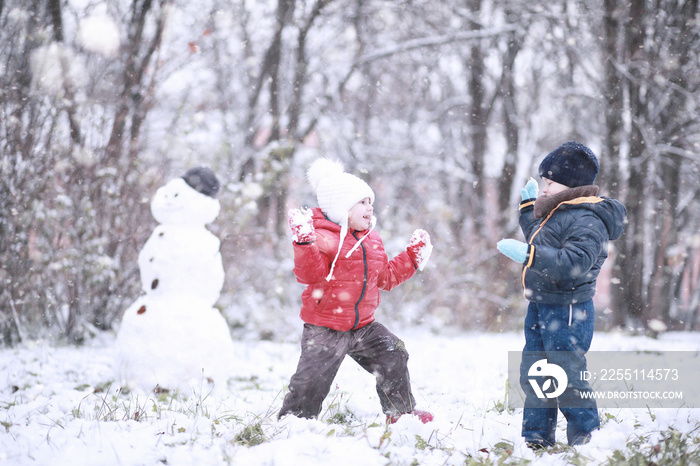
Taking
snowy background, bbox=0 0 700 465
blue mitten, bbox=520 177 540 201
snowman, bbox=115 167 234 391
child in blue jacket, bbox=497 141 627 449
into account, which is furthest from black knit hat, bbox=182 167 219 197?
child in blue jacket, bbox=497 141 627 449

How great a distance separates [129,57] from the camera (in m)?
6.49

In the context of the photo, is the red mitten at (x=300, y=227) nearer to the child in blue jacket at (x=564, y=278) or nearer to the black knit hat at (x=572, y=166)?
the child in blue jacket at (x=564, y=278)

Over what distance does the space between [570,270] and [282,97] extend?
844 cm

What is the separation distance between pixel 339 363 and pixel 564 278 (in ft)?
4.00

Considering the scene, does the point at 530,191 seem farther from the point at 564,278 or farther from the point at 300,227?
the point at 300,227

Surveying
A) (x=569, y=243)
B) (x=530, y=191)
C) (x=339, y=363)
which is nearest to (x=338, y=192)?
(x=339, y=363)

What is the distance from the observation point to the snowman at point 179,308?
3.91m

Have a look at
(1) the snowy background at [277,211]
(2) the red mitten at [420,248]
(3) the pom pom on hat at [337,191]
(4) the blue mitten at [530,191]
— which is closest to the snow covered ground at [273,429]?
(1) the snowy background at [277,211]

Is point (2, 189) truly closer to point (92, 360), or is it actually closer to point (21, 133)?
point (21, 133)

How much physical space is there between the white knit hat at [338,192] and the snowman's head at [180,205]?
1.54 meters

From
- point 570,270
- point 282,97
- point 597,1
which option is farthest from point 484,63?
point 570,270

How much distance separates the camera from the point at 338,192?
2.90m

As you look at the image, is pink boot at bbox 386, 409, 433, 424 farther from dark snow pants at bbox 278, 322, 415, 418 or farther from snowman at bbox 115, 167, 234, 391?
snowman at bbox 115, 167, 234, 391

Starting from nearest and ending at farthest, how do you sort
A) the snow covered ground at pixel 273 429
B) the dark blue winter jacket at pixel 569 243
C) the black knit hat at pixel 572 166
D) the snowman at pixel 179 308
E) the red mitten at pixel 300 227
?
the snow covered ground at pixel 273 429, the dark blue winter jacket at pixel 569 243, the red mitten at pixel 300 227, the black knit hat at pixel 572 166, the snowman at pixel 179 308
